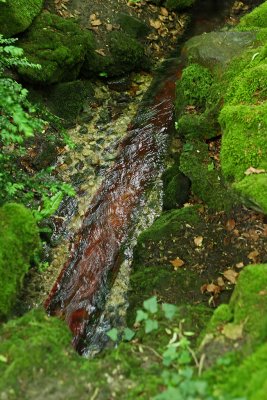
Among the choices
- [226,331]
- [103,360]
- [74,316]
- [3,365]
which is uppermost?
[3,365]

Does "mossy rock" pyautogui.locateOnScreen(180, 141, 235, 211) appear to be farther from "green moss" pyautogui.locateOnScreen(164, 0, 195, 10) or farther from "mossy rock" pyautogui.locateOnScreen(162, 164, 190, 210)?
"green moss" pyautogui.locateOnScreen(164, 0, 195, 10)

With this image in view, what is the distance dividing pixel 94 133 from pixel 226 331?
5074 millimetres

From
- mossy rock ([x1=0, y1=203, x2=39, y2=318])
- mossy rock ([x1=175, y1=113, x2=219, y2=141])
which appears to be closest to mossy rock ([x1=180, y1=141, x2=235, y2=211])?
mossy rock ([x1=175, y1=113, x2=219, y2=141])

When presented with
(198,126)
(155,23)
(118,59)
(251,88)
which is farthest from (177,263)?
(155,23)

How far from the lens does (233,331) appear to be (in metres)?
3.35

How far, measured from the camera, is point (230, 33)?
7531mm

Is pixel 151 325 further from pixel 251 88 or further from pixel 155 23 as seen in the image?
pixel 155 23

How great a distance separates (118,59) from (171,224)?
4407 millimetres

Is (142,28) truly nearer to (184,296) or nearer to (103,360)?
(184,296)

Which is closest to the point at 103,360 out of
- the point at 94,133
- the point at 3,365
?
the point at 3,365

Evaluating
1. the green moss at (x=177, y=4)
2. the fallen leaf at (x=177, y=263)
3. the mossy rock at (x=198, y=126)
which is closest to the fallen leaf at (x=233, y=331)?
the fallen leaf at (x=177, y=263)

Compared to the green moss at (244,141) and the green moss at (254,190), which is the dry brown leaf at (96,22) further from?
the green moss at (254,190)

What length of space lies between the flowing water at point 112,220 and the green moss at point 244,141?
5.50 ft

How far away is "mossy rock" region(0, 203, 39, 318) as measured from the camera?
4.04m
